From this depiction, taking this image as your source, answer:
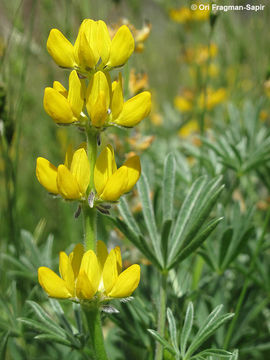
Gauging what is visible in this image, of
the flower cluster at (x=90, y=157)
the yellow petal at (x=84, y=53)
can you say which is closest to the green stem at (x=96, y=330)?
the flower cluster at (x=90, y=157)

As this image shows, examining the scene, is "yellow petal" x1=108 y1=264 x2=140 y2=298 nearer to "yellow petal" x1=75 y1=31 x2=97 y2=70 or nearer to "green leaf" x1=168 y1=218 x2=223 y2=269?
"green leaf" x1=168 y1=218 x2=223 y2=269

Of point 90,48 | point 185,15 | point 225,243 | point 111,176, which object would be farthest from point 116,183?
point 185,15

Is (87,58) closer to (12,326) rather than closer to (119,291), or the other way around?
(119,291)

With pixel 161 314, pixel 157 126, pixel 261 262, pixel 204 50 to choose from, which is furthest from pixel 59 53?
pixel 204 50

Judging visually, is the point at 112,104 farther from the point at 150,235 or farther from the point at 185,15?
the point at 185,15

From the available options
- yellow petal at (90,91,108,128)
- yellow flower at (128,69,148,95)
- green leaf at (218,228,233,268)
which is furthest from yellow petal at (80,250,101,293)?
yellow flower at (128,69,148,95)
